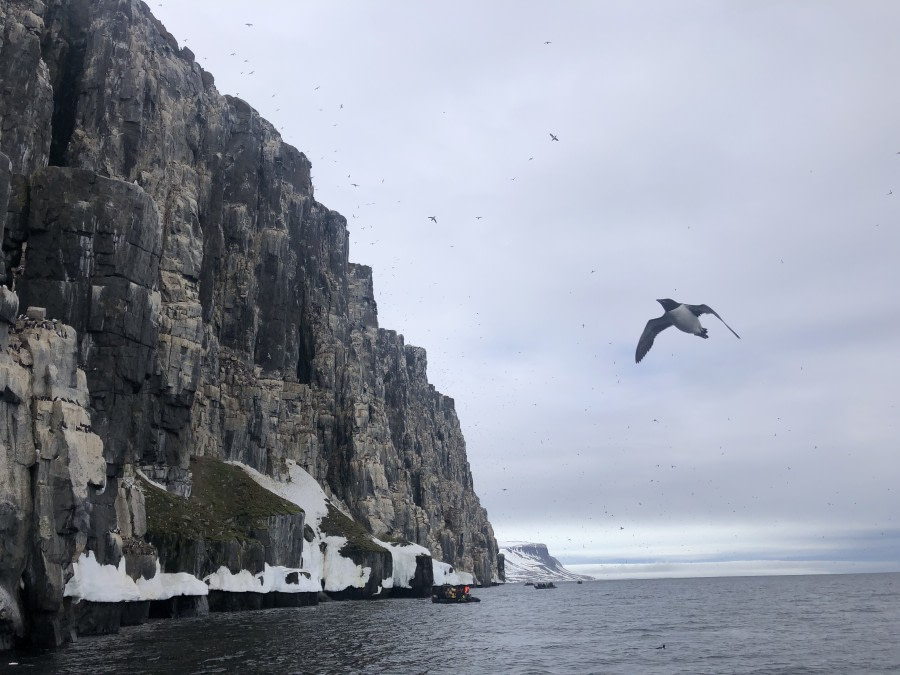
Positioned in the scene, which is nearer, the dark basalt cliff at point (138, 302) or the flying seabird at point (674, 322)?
the flying seabird at point (674, 322)

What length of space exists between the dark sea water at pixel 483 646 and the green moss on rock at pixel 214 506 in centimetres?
1131

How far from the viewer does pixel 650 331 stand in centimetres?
4019

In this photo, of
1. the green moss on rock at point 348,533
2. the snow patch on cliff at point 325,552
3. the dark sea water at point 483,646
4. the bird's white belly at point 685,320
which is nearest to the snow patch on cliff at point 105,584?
the dark sea water at point 483,646

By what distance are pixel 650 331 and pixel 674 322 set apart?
1.35m

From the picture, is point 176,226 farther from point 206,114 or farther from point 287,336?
point 287,336

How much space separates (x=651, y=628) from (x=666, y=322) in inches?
2178

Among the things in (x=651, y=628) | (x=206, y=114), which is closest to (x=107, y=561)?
(x=651, y=628)

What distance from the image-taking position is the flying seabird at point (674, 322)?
125 ft

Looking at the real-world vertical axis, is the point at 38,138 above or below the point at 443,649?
above

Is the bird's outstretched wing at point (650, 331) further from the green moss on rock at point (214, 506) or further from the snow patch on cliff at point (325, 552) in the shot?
the snow patch on cliff at point (325, 552)

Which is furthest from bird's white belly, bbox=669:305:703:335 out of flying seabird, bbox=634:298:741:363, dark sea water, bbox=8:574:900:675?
dark sea water, bbox=8:574:900:675

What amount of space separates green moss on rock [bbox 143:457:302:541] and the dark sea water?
37.1 ft

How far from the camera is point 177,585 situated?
3359 inches

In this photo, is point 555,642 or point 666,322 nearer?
point 666,322
